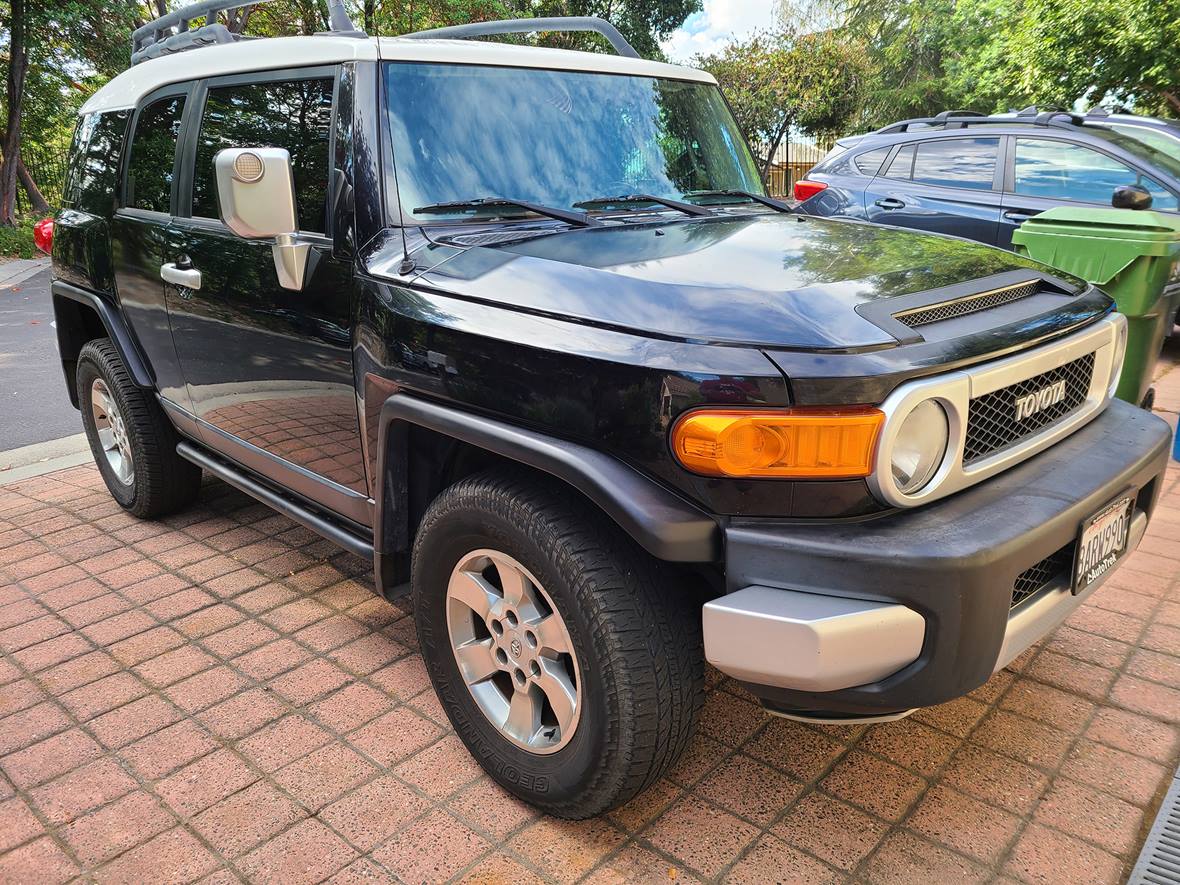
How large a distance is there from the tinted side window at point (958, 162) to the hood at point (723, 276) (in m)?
4.76

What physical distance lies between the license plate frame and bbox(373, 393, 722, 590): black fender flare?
89cm

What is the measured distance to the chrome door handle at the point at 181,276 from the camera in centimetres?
318

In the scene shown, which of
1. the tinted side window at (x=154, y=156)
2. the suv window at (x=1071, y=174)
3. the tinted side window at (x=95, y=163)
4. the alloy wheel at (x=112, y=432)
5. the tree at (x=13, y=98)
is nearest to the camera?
the tinted side window at (x=154, y=156)

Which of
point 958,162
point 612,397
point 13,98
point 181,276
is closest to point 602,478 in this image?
point 612,397

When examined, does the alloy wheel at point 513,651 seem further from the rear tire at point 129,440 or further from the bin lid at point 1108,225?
the bin lid at point 1108,225

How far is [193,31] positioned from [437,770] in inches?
133

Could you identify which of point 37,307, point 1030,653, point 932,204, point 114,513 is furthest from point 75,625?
point 37,307

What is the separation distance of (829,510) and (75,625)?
299 centimetres

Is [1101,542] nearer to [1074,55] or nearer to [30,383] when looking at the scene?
[30,383]

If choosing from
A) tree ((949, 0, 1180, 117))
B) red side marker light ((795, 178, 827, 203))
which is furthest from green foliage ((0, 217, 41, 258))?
tree ((949, 0, 1180, 117))

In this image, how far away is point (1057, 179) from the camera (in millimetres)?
6445

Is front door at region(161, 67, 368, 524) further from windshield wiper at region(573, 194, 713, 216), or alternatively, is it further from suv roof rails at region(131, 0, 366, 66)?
windshield wiper at region(573, 194, 713, 216)

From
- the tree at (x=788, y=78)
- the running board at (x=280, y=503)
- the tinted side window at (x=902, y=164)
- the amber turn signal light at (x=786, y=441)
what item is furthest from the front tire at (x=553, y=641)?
the tree at (x=788, y=78)

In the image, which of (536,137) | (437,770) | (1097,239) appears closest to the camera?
(437,770)
